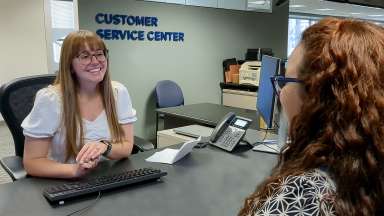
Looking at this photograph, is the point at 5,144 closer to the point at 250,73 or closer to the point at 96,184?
the point at 250,73

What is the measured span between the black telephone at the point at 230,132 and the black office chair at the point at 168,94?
8.61ft

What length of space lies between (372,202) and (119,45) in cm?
402

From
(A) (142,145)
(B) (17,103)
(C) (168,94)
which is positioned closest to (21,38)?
(C) (168,94)

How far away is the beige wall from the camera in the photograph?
5.04 meters

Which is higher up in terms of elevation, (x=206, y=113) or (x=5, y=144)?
A: (x=206, y=113)

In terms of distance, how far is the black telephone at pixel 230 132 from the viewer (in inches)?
73.9

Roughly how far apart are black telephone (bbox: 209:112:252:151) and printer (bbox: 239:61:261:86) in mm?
2754

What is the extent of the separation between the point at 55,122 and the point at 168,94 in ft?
10.2

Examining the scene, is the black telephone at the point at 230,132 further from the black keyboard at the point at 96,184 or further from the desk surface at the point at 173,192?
the black keyboard at the point at 96,184

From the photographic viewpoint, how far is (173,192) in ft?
→ 4.34

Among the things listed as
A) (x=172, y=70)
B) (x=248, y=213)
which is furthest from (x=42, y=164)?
(x=172, y=70)

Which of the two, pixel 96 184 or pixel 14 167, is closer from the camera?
pixel 96 184

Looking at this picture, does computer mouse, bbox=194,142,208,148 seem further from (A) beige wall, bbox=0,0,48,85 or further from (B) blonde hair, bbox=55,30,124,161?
(A) beige wall, bbox=0,0,48,85

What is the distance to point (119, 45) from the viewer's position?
440 centimetres
